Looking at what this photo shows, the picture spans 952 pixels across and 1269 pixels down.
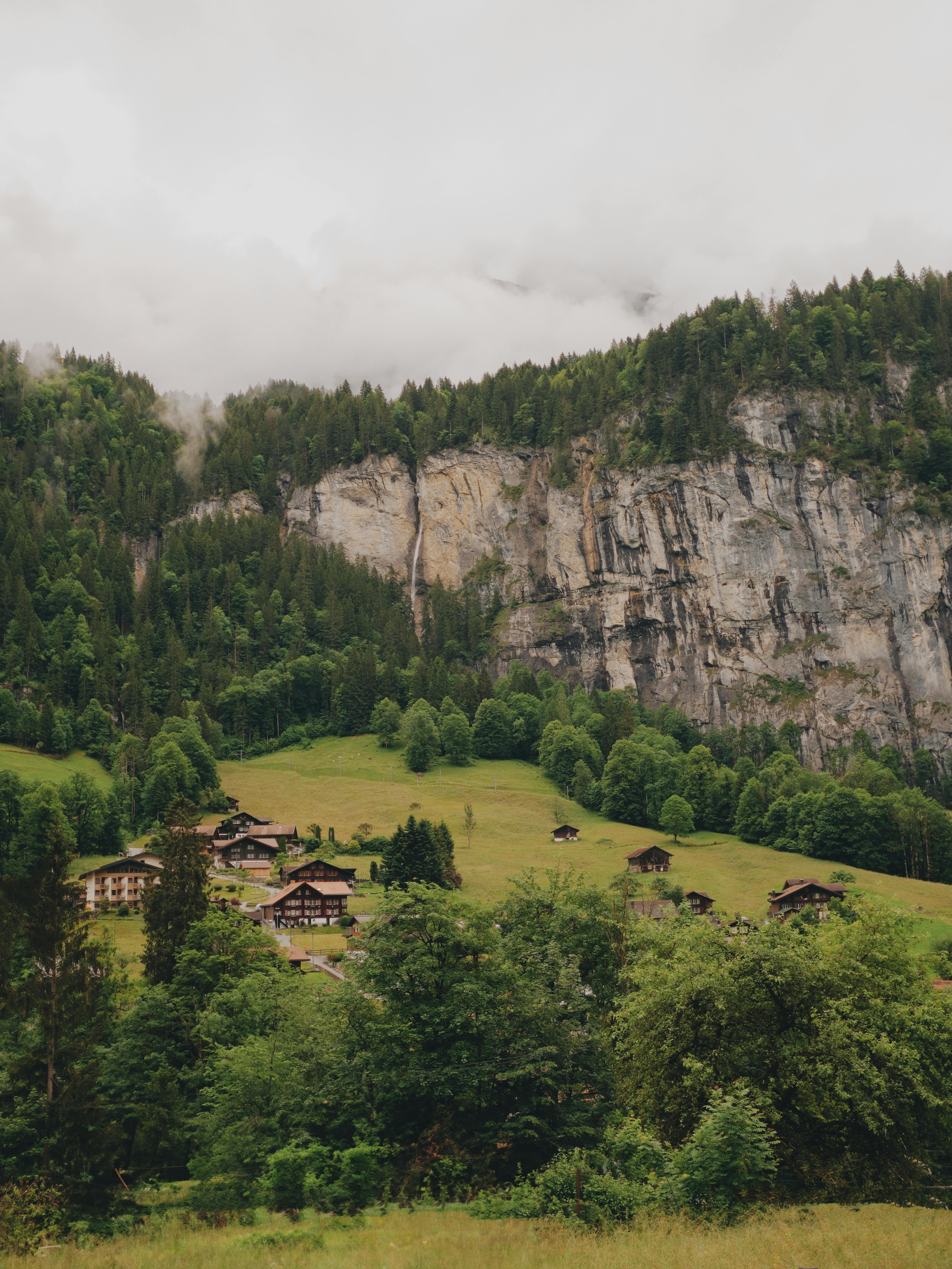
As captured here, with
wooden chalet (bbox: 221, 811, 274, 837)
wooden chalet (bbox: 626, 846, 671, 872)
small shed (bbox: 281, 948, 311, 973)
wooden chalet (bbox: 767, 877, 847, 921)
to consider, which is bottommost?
wooden chalet (bbox: 767, 877, 847, 921)

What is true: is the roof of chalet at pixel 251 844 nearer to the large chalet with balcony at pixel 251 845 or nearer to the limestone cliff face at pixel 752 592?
the large chalet with balcony at pixel 251 845

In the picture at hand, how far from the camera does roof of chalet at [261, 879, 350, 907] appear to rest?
66938mm

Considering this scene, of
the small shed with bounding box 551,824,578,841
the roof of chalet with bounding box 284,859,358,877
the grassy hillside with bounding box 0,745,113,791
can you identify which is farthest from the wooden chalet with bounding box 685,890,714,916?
the grassy hillside with bounding box 0,745,113,791

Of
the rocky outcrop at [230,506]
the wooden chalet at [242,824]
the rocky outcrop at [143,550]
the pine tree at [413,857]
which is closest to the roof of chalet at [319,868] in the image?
the pine tree at [413,857]

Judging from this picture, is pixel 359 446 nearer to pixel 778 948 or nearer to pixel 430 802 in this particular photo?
pixel 430 802

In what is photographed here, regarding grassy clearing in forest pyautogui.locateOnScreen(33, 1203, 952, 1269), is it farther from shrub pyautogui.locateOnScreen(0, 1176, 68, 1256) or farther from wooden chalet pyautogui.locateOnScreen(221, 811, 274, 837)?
wooden chalet pyautogui.locateOnScreen(221, 811, 274, 837)

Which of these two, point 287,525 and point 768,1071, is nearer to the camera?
point 768,1071

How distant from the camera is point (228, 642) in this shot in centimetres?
14700

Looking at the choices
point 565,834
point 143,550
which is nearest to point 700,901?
point 565,834

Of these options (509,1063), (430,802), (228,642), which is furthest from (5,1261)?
(228,642)

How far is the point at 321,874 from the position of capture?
73.4m

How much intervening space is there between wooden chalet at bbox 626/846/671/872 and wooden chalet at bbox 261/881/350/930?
25713 mm

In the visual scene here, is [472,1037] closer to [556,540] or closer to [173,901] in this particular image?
[173,901]

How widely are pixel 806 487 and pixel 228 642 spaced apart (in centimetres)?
9916
